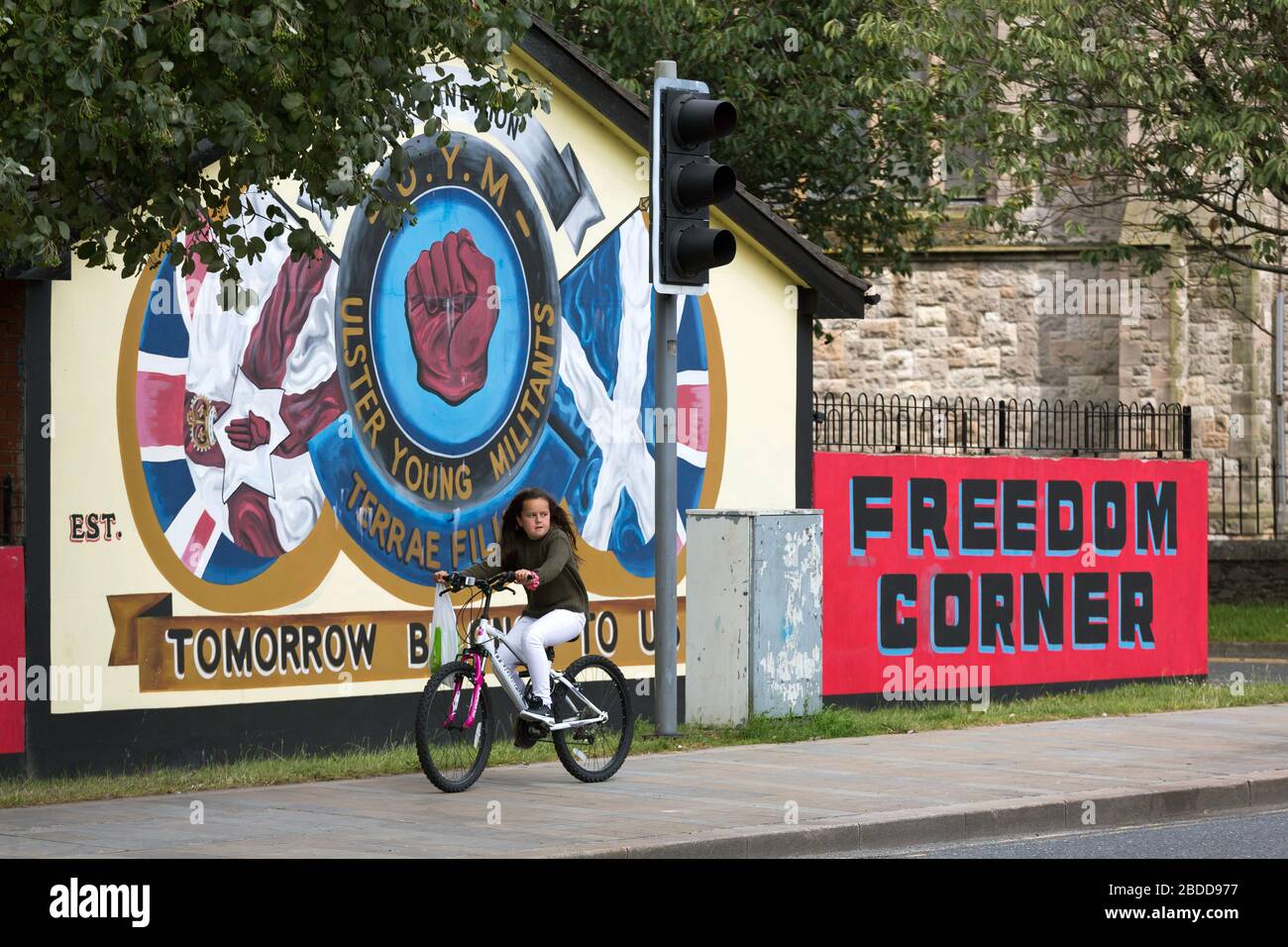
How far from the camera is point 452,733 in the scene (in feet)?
35.8

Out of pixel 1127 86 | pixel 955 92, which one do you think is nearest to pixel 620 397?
pixel 955 92

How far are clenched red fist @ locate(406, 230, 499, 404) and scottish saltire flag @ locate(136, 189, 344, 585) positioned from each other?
0.69m

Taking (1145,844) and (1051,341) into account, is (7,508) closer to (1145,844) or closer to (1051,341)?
(1145,844)

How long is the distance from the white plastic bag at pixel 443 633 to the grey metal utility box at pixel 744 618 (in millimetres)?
2825

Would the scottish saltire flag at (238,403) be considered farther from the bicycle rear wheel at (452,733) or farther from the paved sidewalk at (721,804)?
the bicycle rear wheel at (452,733)

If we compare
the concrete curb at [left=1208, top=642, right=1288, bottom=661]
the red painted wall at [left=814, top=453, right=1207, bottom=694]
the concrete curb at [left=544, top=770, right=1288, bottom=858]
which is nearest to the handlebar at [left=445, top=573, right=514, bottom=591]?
the concrete curb at [left=544, top=770, right=1288, bottom=858]

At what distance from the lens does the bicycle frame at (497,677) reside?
10898 mm

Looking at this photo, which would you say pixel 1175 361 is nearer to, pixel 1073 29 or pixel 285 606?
pixel 1073 29

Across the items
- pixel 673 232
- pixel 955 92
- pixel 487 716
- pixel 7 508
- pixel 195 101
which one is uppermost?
pixel 955 92

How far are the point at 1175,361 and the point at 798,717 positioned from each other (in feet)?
59.3

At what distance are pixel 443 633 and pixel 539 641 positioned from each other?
525 mm

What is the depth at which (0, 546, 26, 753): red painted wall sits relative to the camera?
11.4m
